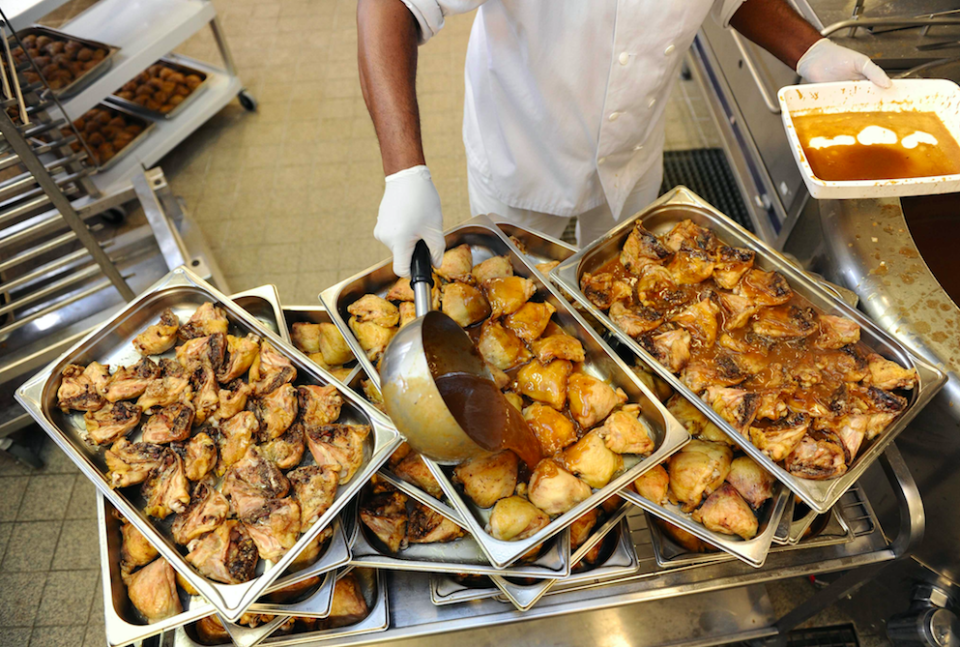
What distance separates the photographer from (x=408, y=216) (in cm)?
145

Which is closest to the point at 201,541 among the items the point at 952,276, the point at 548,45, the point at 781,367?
the point at 781,367

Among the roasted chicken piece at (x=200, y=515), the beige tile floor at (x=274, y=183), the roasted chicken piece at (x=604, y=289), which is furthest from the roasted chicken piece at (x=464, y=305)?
the beige tile floor at (x=274, y=183)

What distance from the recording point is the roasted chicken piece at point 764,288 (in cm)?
153

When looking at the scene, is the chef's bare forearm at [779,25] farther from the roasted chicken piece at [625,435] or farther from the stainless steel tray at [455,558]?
the stainless steel tray at [455,558]

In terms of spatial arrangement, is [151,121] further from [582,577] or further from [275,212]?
[582,577]

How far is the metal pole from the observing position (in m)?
2.22

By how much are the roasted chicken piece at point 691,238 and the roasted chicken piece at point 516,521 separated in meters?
0.84

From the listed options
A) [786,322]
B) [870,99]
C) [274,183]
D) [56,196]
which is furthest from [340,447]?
[274,183]

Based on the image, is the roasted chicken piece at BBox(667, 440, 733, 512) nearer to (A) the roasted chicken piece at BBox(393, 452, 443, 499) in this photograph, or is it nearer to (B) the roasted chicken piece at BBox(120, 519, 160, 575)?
(A) the roasted chicken piece at BBox(393, 452, 443, 499)

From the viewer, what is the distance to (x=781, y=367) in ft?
4.78

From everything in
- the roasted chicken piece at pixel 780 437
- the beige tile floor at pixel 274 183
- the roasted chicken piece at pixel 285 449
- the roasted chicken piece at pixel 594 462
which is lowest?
the beige tile floor at pixel 274 183

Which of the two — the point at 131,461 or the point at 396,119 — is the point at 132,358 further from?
the point at 396,119

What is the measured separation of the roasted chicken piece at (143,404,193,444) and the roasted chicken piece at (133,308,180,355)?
21cm

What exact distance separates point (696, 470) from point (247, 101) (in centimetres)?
434
